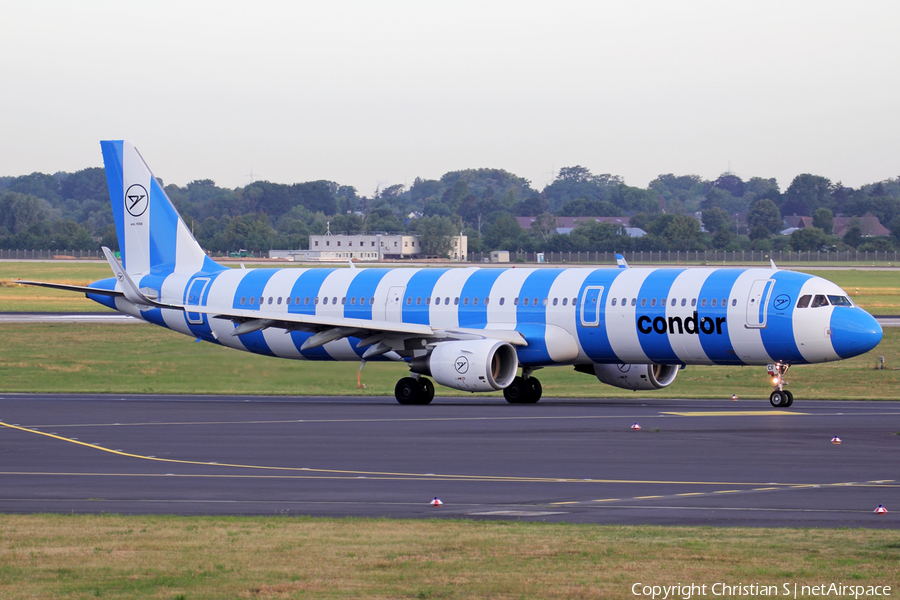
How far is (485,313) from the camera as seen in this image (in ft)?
130

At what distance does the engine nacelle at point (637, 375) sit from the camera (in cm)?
3938

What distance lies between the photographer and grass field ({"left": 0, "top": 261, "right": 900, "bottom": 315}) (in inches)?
3501

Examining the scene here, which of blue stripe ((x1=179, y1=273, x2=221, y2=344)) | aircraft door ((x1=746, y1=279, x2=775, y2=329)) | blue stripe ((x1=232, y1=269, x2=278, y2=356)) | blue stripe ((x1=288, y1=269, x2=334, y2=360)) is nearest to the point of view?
aircraft door ((x1=746, y1=279, x2=775, y2=329))

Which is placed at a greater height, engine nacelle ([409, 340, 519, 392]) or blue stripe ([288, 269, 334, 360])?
blue stripe ([288, 269, 334, 360])

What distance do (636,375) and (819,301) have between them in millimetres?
6515

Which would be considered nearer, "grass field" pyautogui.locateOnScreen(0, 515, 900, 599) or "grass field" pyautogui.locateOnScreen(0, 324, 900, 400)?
"grass field" pyautogui.locateOnScreen(0, 515, 900, 599)

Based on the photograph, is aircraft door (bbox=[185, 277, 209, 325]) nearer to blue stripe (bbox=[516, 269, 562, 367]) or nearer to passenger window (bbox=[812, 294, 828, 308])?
blue stripe (bbox=[516, 269, 562, 367])

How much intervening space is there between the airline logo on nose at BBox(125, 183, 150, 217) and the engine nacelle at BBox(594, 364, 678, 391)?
1804 centimetres

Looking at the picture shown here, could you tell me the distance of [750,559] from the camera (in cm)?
1359

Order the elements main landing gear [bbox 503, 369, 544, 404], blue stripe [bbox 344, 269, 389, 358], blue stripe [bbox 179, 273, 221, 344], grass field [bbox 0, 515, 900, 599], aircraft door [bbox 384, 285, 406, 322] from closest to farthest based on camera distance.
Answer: grass field [bbox 0, 515, 900, 599]
main landing gear [bbox 503, 369, 544, 404]
aircraft door [bbox 384, 285, 406, 322]
blue stripe [bbox 344, 269, 389, 358]
blue stripe [bbox 179, 273, 221, 344]

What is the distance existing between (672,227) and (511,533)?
566 ft

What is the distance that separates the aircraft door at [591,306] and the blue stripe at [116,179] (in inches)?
728

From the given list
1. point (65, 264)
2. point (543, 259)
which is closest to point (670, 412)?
point (543, 259)

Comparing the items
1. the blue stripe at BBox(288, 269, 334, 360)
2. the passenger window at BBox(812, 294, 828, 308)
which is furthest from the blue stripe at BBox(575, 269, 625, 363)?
the blue stripe at BBox(288, 269, 334, 360)
